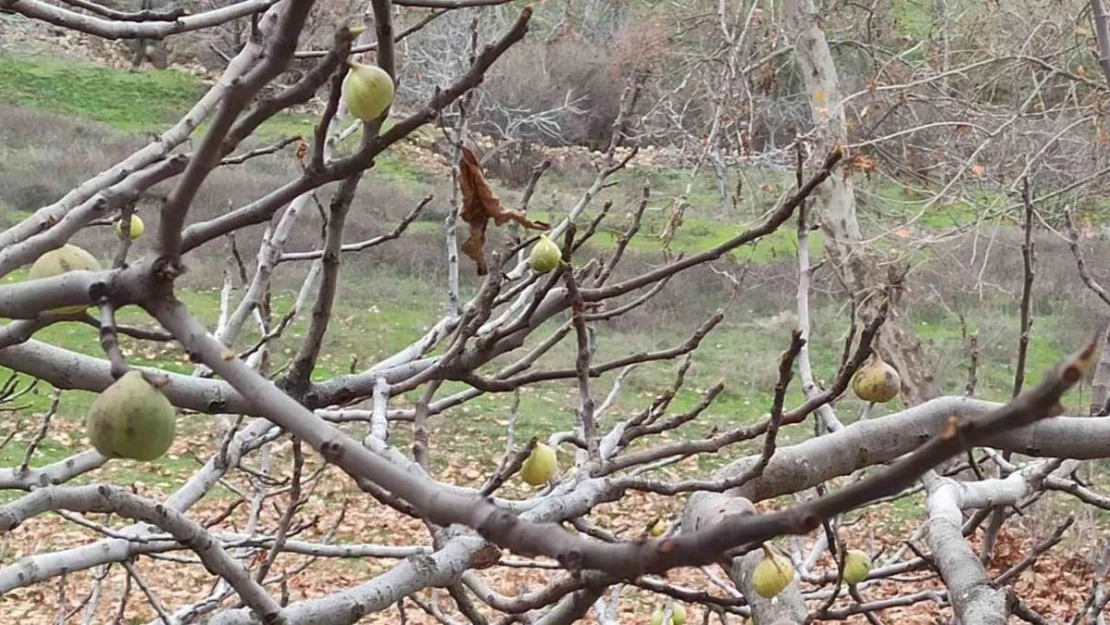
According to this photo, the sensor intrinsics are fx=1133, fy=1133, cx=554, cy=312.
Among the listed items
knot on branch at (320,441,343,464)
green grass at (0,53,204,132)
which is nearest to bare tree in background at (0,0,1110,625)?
knot on branch at (320,441,343,464)

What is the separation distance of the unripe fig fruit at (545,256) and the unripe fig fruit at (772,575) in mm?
537

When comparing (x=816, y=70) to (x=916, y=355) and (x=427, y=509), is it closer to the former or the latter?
(x=916, y=355)

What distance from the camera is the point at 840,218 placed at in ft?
32.0

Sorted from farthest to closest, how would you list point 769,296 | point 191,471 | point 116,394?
point 769,296, point 191,471, point 116,394

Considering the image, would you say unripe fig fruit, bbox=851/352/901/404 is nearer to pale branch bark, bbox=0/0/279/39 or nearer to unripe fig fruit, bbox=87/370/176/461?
pale branch bark, bbox=0/0/279/39

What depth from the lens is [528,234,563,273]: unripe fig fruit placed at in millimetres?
1729

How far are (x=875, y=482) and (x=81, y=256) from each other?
0.78m

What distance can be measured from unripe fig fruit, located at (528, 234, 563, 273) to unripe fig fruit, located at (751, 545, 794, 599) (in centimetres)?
54

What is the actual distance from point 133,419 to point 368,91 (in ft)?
1.19

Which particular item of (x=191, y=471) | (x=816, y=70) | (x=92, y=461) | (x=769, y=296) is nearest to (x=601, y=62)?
(x=769, y=296)

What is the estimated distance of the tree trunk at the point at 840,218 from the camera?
9.23 m

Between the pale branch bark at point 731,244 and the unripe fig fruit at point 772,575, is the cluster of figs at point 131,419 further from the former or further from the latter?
the unripe fig fruit at point 772,575

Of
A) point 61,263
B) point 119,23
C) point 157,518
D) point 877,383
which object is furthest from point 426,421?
point 877,383

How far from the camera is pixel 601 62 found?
773 inches
